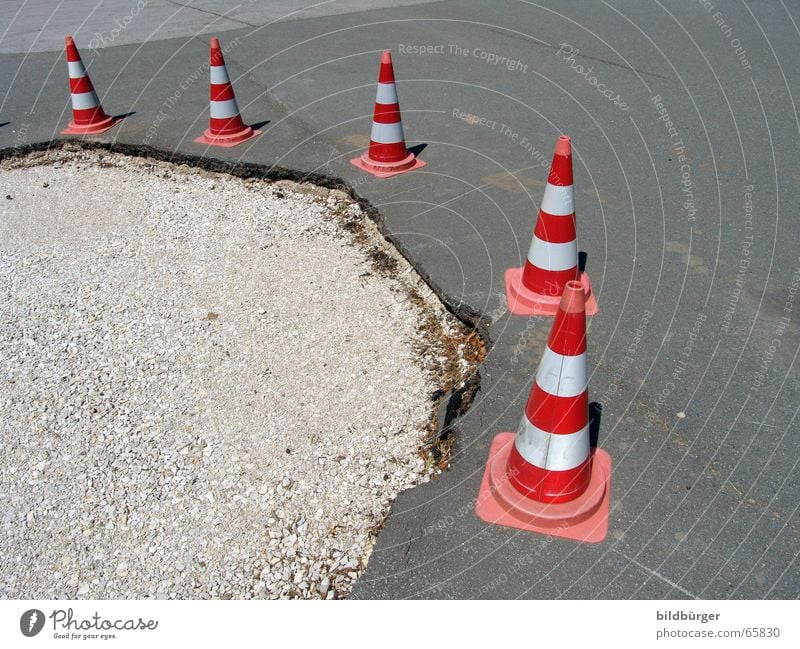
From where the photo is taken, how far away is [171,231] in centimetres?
495

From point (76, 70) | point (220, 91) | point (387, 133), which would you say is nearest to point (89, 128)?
point (76, 70)

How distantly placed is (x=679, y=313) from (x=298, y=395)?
7.07 feet

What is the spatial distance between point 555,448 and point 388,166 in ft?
11.3

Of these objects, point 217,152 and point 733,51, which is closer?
point 217,152

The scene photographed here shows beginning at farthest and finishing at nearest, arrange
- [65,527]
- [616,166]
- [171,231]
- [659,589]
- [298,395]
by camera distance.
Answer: [616,166] < [171,231] < [298,395] < [65,527] < [659,589]

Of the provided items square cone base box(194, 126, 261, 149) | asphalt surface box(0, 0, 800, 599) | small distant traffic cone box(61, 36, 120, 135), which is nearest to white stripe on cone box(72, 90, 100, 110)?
small distant traffic cone box(61, 36, 120, 135)

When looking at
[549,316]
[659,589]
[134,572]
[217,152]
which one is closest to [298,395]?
[134,572]

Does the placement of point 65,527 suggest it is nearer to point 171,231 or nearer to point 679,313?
point 171,231

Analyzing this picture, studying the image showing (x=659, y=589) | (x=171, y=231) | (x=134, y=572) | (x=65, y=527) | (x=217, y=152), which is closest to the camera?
(x=659, y=589)

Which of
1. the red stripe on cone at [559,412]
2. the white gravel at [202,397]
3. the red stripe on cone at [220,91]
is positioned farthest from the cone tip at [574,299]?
the red stripe on cone at [220,91]

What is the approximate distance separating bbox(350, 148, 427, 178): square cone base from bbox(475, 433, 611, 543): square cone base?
323 centimetres

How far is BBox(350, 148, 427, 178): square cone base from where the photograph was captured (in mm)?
5430

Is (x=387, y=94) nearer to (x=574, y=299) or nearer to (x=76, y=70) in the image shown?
(x=76, y=70)

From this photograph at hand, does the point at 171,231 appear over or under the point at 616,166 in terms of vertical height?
under
